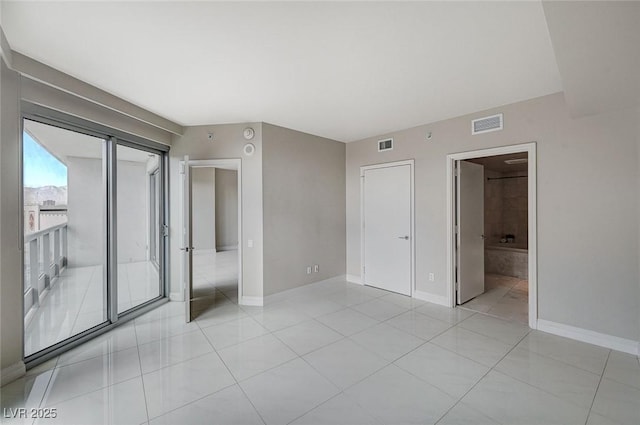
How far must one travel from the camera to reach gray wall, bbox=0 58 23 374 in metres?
2.05

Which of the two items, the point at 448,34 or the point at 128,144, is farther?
the point at 128,144

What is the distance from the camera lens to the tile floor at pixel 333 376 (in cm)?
181

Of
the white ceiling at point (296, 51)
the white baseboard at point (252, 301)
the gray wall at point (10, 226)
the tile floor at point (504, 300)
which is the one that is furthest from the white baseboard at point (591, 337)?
the gray wall at point (10, 226)

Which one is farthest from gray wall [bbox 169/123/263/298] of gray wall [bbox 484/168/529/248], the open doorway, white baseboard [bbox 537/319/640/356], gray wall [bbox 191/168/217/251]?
gray wall [bbox 484/168/529/248]

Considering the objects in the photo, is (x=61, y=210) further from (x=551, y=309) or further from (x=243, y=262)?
(x=551, y=309)

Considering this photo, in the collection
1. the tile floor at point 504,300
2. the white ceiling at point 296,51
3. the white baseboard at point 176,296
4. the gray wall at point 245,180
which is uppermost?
the white ceiling at point 296,51

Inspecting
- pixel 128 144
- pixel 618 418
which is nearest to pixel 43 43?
pixel 128 144

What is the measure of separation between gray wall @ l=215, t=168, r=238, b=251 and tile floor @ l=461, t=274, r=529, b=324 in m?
7.17

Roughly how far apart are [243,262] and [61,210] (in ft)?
7.43

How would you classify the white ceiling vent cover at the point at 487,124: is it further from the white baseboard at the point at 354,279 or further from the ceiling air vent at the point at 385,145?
the white baseboard at the point at 354,279

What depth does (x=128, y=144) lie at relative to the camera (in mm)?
3438

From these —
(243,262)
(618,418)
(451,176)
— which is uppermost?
(451,176)

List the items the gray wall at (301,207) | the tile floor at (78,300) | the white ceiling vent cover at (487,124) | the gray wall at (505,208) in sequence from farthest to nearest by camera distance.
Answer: the gray wall at (505,208)
the gray wall at (301,207)
the white ceiling vent cover at (487,124)
the tile floor at (78,300)

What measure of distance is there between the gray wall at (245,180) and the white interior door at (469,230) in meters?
2.89
